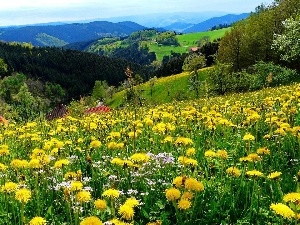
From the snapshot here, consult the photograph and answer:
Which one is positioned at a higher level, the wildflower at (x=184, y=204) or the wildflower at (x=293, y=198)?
the wildflower at (x=293, y=198)

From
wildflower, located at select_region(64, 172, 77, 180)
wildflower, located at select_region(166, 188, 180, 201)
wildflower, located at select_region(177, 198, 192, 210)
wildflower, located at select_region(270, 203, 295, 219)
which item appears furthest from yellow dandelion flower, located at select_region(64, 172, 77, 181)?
wildflower, located at select_region(270, 203, 295, 219)

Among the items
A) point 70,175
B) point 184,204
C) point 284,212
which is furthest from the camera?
point 70,175

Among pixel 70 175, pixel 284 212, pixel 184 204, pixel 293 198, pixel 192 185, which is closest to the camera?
pixel 284 212

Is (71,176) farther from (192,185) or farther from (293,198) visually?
(293,198)

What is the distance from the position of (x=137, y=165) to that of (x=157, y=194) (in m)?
0.43

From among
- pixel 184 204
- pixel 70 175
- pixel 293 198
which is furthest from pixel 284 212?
pixel 70 175

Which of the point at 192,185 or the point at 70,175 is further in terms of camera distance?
the point at 70,175

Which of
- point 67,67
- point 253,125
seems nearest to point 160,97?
point 253,125

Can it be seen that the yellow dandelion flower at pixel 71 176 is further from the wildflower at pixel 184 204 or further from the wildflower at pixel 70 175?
the wildflower at pixel 184 204

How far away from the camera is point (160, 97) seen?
73.0 m

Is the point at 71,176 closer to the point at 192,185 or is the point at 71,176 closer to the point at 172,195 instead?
the point at 172,195

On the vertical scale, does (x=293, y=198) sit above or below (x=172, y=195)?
above

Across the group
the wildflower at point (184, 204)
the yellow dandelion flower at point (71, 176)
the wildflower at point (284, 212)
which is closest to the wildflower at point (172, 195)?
the wildflower at point (184, 204)

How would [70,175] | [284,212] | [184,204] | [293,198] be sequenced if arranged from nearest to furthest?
[284,212] < [293,198] < [184,204] < [70,175]
